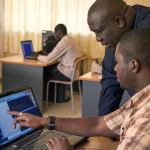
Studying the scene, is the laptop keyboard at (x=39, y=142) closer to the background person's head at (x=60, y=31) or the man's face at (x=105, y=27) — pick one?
the man's face at (x=105, y=27)

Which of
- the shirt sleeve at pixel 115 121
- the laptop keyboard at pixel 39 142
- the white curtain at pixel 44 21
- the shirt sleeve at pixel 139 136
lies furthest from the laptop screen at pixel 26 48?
the shirt sleeve at pixel 139 136

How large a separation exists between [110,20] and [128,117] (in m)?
0.66

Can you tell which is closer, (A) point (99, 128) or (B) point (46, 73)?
(A) point (99, 128)

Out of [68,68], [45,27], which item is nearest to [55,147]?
[68,68]

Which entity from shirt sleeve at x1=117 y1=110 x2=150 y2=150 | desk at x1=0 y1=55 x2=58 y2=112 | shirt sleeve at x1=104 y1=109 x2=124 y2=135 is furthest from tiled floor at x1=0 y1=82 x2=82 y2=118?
shirt sleeve at x1=117 y1=110 x2=150 y2=150

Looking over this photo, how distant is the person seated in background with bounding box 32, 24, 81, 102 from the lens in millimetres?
4404

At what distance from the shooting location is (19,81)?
4.52 m

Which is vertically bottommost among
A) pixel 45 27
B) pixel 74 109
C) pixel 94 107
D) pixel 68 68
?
pixel 74 109

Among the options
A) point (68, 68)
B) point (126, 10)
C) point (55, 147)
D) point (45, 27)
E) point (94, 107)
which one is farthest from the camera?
point (45, 27)

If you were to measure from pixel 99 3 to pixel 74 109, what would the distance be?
122 inches

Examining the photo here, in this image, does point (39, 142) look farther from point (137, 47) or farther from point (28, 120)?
point (137, 47)

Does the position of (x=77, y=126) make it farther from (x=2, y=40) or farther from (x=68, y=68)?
(x=2, y=40)

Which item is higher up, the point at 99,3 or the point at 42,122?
the point at 99,3

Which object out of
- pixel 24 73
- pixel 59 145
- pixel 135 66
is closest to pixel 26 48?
pixel 24 73
